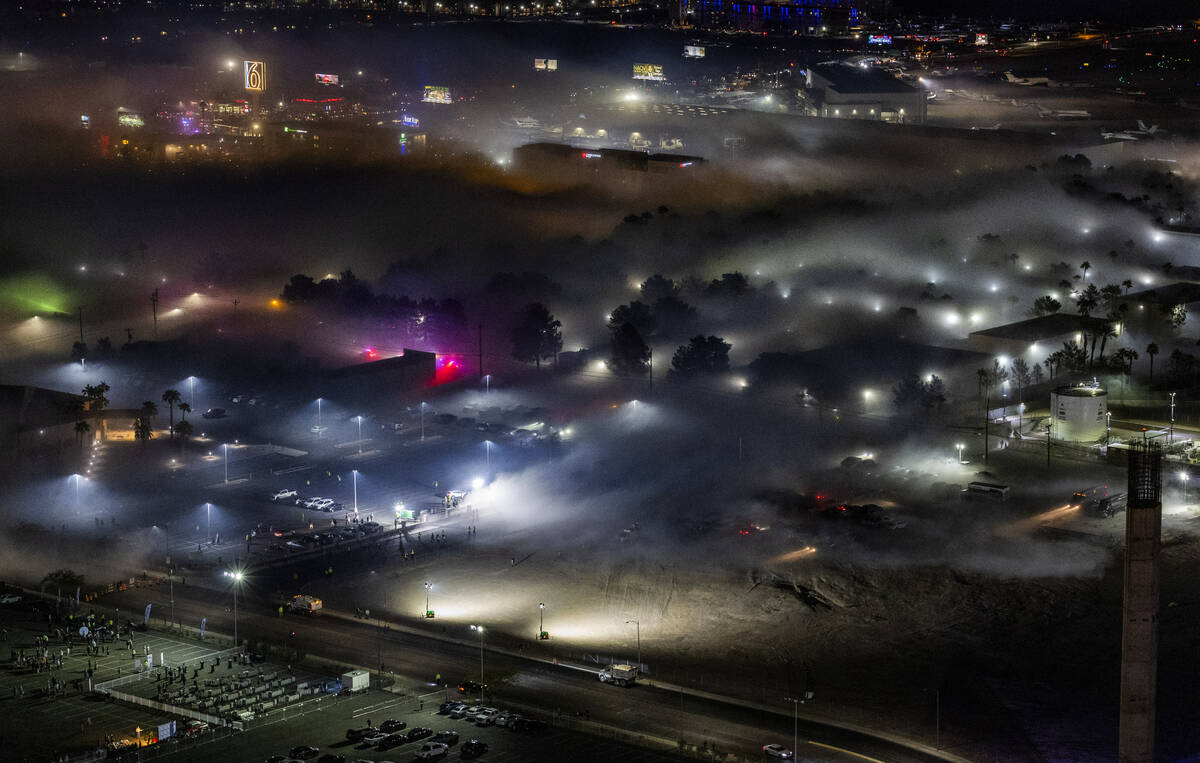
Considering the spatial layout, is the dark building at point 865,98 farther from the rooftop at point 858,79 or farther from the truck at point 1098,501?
the truck at point 1098,501

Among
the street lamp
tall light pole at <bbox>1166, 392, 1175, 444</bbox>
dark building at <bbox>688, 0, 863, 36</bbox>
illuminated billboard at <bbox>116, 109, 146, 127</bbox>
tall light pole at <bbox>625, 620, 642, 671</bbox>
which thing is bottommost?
tall light pole at <bbox>625, 620, 642, 671</bbox>

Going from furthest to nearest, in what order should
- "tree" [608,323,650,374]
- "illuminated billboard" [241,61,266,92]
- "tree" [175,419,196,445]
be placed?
"illuminated billboard" [241,61,266,92] → "tree" [608,323,650,374] → "tree" [175,419,196,445]

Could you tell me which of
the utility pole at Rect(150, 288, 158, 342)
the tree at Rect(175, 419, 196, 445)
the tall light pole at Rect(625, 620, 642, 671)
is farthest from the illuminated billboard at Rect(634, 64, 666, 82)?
the tall light pole at Rect(625, 620, 642, 671)

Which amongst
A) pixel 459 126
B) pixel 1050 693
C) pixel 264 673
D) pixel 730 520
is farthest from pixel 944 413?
pixel 459 126

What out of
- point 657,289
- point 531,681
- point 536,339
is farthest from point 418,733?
point 657,289

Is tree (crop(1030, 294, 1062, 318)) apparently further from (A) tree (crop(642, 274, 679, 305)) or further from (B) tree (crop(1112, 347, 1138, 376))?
(A) tree (crop(642, 274, 679, 305))

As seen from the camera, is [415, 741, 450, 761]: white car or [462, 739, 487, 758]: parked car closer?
[415, 741, 450, 761]: white car

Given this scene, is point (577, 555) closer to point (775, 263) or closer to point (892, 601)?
point (892, 601)
